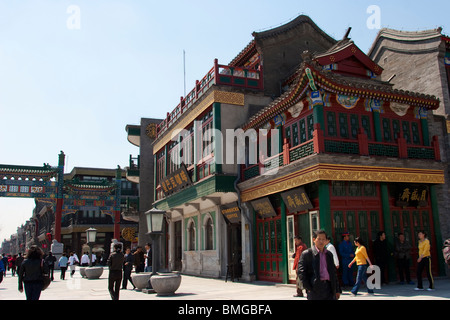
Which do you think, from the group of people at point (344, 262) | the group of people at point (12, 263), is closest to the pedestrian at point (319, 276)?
the group of people at point (344, 262)

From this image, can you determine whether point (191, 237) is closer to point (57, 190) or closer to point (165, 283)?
point (165, 283)

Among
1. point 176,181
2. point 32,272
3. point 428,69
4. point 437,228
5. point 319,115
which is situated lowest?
point 32,272

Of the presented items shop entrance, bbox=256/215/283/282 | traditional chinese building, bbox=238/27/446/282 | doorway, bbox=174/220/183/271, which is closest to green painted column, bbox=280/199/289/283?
traditional chinese building, bbox=238/27/446/282

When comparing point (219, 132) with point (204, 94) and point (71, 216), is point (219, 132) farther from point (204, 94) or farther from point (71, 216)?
point (71, 216)

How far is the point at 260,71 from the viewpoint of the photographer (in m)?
19.1

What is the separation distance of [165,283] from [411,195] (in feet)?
27.6

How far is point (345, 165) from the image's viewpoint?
1283 centimetres

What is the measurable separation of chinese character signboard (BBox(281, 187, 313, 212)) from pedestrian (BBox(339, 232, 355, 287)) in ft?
4.98

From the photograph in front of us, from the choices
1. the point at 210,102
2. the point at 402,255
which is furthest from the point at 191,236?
the point at 402,255

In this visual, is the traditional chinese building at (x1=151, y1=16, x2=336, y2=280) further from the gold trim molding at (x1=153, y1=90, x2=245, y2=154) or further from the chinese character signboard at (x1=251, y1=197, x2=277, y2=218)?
the chinese character signboard at (x1=251, y1=197, x2=277, y2=218)

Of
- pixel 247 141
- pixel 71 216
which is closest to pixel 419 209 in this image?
pixel 247 141

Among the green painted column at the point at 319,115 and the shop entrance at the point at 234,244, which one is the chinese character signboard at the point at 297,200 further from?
the shop entrance at the point at 234,244

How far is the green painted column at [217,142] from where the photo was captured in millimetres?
17188

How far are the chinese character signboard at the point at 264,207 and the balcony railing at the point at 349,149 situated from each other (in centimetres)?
108
